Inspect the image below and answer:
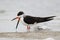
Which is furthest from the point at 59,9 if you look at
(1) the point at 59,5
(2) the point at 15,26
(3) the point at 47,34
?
(3) the point at 47,34

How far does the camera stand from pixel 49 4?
14.2m

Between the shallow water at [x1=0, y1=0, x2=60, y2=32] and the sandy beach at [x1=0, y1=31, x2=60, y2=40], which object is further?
the shallow water at [x1=0, y1=0, x2=60, y2=32]

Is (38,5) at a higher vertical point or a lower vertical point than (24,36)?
higher

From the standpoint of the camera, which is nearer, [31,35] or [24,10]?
[31,35]

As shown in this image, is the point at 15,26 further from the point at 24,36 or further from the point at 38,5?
the point at 38,5

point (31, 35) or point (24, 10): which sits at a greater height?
point (24, 10)

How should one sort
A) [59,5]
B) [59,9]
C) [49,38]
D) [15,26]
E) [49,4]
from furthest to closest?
[49,4]
[59,5]
[59,9]
[15,26]
[49,38]

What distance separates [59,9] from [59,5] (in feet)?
3.60

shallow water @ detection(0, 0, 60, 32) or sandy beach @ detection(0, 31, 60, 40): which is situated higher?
shallow water @ detection(0, 0, 60, 32)

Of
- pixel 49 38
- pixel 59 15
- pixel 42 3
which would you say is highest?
pixel 42 3

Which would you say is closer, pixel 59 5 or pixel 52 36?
pixel 52 36

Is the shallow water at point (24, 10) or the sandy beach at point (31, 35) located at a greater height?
the shallow water at point (24, 10)

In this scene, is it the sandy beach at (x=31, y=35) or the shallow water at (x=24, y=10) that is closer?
the sandy beach at (x=31, y=35)

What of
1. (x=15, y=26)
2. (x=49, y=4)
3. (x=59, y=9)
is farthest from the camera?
(x=49, y=4)
